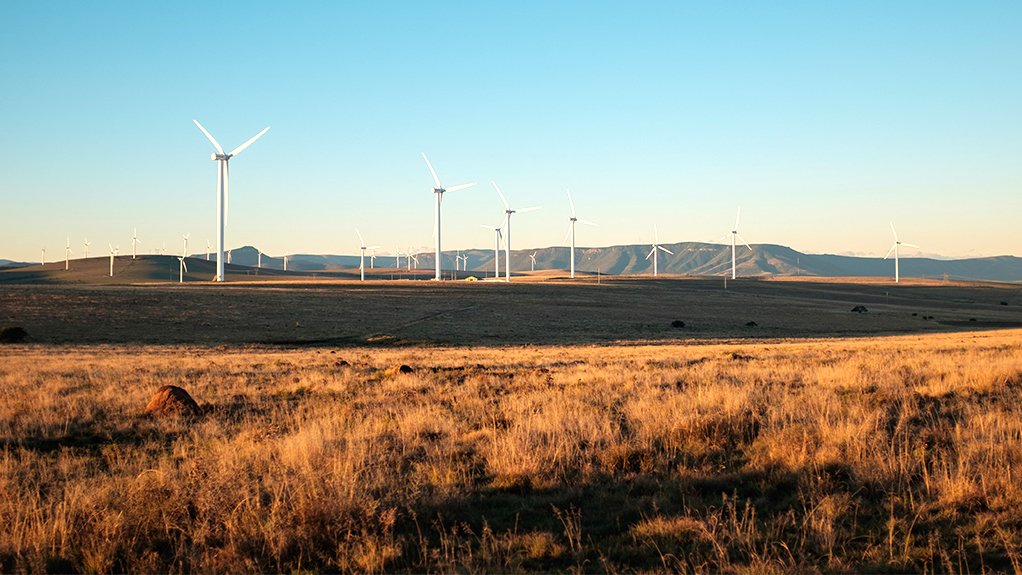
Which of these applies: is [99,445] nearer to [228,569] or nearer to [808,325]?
[228,569]

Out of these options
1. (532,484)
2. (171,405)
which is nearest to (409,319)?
(171,405)

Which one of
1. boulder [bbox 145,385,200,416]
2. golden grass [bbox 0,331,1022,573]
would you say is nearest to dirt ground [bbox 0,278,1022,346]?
boulder [bbox 145,385,200,416]

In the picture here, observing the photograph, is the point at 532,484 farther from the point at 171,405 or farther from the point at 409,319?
the point at 409,319

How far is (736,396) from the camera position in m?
13.6

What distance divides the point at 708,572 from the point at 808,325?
66049 millimetres

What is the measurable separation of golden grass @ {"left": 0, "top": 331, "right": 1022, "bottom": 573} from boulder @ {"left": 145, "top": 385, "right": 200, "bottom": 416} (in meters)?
0.42

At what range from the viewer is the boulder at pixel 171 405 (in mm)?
14109

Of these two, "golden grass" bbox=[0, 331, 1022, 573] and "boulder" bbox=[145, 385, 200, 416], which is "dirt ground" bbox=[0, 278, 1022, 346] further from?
"golden grass" bbox=[0, 331, 1022, 573]

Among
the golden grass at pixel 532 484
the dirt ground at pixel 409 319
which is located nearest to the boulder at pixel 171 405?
the golden grass at pixel 532 484

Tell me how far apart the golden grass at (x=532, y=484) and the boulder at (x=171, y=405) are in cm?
42

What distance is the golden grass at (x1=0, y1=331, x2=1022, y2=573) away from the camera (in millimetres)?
6309

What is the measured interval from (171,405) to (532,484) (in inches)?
344

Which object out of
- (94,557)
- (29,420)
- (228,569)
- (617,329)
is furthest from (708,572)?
(617,329)

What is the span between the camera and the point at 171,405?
14227 mm
